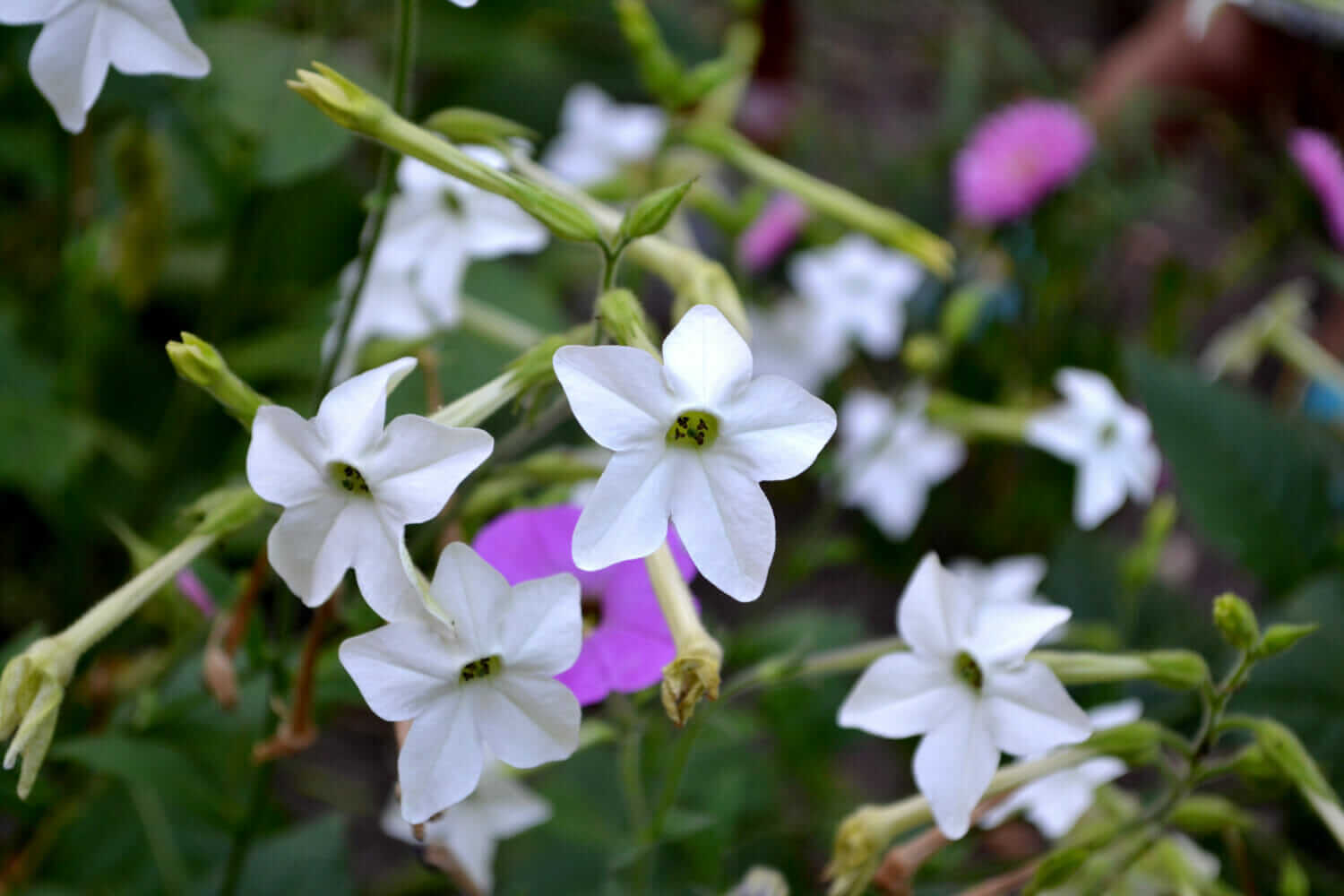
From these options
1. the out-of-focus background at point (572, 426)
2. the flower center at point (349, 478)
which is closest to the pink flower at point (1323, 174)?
the out-of-focus background at point (572, 426)

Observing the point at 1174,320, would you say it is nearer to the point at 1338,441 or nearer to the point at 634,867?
the point at 1338,441

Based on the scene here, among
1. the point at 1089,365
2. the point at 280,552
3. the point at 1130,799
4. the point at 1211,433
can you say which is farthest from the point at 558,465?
the point at 1089,365

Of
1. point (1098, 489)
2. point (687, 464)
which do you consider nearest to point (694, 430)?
point (687, 464)

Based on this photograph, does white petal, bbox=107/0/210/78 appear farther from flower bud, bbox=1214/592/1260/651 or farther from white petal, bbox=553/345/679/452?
flower bud, bbox=1214/592/1260/651

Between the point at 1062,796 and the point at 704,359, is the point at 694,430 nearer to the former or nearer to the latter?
the point at 704,359

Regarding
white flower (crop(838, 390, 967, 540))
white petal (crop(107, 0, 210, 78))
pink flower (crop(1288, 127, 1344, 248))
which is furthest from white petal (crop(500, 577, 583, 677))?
pink flower (crop(1288, 127, 1344, 248))

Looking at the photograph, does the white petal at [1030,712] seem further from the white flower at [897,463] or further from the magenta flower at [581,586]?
the white flower at [897,463]
